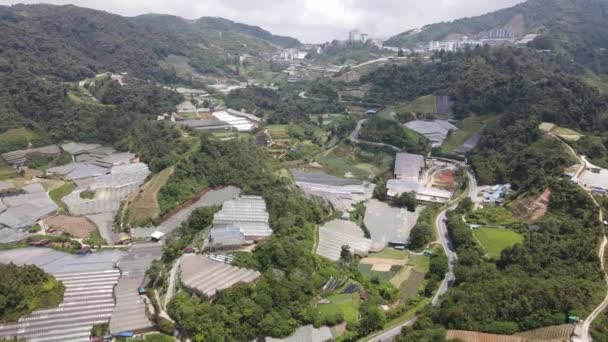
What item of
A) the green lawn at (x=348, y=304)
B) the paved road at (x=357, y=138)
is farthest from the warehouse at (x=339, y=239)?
the paved road at (x=357, y=138)

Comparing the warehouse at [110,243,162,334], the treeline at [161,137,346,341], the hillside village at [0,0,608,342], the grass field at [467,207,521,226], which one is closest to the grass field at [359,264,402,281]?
the hillside village at [0,0,608,342]

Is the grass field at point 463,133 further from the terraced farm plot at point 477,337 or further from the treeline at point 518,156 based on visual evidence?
the terraced farm plot at point 477,337

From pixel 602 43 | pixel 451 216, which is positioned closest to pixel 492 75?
pixel 451 216

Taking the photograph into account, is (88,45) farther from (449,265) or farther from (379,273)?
(449,265)

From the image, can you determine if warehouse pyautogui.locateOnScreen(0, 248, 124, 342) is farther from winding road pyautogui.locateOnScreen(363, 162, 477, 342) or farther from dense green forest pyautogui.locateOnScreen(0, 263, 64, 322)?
winding road pyautogui.locateOnScreen(363, 162, 477, 342)

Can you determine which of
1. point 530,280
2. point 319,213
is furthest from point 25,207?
point 530,280

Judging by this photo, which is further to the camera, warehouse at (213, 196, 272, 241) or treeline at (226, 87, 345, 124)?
treeline at (226, 87, 345, 124)
